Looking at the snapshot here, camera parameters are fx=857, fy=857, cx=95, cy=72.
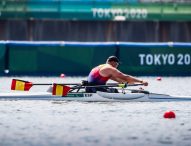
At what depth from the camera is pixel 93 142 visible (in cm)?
1475

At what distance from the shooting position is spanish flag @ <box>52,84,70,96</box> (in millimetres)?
22094

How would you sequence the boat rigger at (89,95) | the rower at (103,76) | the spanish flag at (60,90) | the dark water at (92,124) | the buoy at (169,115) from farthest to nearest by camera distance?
1. the rower at (103,76)
2. the boat rigger at (89,95)
3. the spanish flag at (60,90)
4. the buoy at (169,115)
5. the dark water at (92,124)

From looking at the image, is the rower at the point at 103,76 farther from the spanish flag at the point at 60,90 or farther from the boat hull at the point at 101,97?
the spanish flag at the point at 60,90

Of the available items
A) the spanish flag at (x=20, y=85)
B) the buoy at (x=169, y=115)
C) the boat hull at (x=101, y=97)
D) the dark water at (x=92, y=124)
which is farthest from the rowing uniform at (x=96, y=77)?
the buoy at (x=169, y=115)

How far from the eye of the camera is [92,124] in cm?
1744

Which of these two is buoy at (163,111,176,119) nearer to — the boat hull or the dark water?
the dark water

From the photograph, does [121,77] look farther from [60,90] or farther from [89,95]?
[60,90]

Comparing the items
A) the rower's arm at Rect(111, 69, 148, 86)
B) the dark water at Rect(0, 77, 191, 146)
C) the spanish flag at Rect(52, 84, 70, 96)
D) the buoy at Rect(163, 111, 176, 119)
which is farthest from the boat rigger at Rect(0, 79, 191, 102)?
the buoy at Rect(163, 111, 176, 119)

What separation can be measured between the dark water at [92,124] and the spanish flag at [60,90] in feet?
0.91

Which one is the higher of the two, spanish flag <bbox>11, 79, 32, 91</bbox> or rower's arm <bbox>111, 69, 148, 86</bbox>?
rower's arm <bbox>111, 69, 148, 86</bbox>

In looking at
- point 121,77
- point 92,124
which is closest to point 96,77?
point 121,77

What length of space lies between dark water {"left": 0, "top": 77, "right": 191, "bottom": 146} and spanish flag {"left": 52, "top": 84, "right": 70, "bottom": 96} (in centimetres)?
28

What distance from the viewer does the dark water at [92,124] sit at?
49.2 ft

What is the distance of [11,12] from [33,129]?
25154mm
